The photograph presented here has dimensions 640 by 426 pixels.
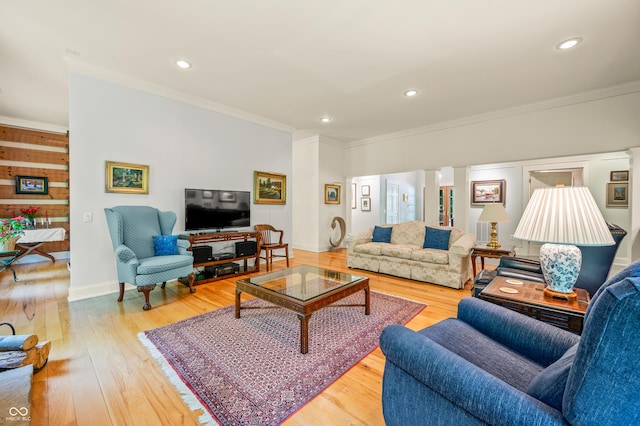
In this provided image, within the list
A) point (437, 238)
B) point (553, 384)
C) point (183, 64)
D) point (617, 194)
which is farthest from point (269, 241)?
point (617, 194)

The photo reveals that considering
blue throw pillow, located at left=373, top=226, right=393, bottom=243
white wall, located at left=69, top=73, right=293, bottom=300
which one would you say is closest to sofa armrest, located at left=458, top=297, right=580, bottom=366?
blue throw pillow, located at left=373, top=226, right=393, bottom=243

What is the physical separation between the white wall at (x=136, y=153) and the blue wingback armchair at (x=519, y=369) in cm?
384

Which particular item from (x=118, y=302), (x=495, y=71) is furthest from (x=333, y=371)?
(x=495, y=71)

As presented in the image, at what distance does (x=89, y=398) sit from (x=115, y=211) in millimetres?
2242

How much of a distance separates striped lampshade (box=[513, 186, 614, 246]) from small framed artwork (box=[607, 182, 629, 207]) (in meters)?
4.96

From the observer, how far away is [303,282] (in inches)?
110

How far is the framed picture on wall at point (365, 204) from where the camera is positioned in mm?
8079

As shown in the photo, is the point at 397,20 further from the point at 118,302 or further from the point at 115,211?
the point at 118,302

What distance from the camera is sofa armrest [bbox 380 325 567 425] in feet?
2.53

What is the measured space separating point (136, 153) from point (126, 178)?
14.8 inches

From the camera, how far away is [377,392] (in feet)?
5.56

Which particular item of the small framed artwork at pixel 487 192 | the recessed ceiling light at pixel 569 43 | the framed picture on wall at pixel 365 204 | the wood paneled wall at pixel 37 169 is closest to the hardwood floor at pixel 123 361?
the wood paneled wall at pixel 37 169

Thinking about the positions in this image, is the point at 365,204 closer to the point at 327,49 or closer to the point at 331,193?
the point at 331,193

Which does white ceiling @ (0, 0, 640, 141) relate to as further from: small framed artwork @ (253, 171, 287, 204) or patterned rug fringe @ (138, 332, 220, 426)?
patterned rug fringe @ (138, 332, 220, 426)
